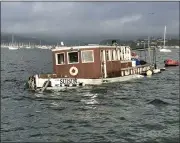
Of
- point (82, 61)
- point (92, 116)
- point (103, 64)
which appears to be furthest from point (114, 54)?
point (92, 116)

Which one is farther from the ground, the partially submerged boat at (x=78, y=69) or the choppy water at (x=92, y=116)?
the partially submerged boat at (x=78, y=69)

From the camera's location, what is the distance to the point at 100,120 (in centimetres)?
1873

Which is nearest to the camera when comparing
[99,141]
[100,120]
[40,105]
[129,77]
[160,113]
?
[99,141]

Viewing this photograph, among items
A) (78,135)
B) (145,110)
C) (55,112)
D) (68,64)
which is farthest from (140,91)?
(78,135)

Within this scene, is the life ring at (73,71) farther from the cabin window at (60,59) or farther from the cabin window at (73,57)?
the cabin window at (60,59)

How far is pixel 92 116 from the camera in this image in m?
19.7

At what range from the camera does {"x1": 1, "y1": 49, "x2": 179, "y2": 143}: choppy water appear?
15.9 meters

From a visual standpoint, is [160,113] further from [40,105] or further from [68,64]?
[68,64]

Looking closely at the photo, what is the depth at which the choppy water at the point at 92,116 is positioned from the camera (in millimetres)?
15945

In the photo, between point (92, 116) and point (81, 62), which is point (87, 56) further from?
point (92, 116)

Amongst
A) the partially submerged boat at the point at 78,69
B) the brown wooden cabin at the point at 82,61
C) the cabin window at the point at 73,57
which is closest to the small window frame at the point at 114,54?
the partially submerged boat at the point at 78,69

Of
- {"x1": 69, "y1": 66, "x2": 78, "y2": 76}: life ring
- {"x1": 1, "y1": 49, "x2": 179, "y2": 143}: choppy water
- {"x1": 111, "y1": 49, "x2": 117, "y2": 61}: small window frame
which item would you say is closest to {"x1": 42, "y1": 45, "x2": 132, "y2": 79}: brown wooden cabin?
{"x1": 69, "y1": 66, "x2": 78, "y2": 76}: life ring

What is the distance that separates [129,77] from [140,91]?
25.8ft

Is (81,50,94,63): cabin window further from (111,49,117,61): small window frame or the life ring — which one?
(111,49,117,61): small window frame
